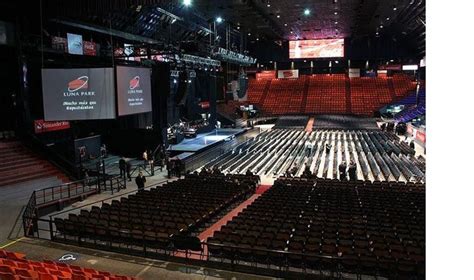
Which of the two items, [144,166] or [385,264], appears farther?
[144,166]

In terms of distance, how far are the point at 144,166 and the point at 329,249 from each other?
51.4 ft

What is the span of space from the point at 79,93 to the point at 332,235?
1067cm

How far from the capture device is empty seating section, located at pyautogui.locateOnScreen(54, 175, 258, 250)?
1051 centimetres

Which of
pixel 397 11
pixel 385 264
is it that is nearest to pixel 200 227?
pixel 385 264

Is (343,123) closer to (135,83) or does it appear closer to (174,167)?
(174,167)

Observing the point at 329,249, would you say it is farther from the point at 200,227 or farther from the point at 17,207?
the point at 17,207

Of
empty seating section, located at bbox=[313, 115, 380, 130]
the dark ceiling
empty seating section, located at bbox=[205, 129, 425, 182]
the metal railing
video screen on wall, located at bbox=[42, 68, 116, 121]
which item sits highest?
the dark ceiling

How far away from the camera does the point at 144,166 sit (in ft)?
74.6

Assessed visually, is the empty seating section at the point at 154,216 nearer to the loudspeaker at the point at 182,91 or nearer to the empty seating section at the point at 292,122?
the loudspeaker at the point at 182,91

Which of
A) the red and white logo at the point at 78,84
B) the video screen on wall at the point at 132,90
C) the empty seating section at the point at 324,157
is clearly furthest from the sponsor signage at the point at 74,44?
the empty seating section at the point at 324,157

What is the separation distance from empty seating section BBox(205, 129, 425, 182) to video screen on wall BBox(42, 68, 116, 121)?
33.9 ft

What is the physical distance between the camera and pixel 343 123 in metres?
45.4

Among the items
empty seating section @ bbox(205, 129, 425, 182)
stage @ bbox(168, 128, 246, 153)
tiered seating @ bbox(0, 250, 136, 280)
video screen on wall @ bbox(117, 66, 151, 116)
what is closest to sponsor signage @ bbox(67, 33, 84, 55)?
video screen on wall @ bbox(117, 66, 151, 116)

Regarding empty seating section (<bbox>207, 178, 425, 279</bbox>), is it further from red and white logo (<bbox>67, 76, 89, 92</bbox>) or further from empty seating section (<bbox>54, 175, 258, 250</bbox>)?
red and white logo (<bbox>67, 76, 89, 92</bbox>)
